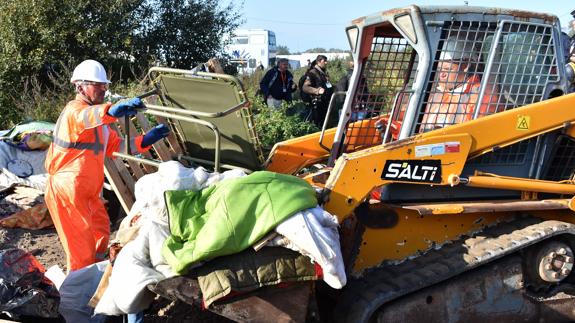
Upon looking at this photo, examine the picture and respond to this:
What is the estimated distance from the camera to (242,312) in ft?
10.6

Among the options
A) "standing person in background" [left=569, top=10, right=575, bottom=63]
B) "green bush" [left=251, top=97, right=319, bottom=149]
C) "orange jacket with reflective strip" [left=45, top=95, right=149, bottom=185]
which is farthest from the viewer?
"green bush" [left=251, top=97, right=319, bottom=149]

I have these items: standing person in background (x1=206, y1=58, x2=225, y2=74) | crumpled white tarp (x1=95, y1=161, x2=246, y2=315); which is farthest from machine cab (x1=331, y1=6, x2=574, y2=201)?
crumpled white tarp (x1=95, y1=161, x2=246, y2=315)

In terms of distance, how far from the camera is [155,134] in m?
4.84

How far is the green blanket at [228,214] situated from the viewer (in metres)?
3.18

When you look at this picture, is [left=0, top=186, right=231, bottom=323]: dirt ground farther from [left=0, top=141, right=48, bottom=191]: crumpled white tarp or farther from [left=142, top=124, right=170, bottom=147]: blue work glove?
[left=142, top=124, right=170, bottom=147]: blue work glove

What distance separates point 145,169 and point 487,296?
12.0ft

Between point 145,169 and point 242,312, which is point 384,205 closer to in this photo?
point 242,312

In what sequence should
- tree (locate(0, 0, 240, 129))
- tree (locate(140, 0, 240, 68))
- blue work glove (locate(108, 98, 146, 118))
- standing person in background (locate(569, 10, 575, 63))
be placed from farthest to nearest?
tree (locate(140, 0, 240, 68)), tree (locate(0, 0, 240, 129)), standing person in background (locate(569, 10, 575, 63)), blue work glove (locate(108, 98, 146, 118))

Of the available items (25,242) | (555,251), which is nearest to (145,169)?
(25,242)

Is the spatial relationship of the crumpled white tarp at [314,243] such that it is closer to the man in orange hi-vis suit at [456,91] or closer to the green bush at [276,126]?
the man in orange hi-vis suit at [456,91]

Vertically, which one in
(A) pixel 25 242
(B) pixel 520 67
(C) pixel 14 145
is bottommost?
(A) pixel 25 242

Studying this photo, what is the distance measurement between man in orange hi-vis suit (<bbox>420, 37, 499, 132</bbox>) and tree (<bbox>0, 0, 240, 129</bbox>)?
9553 mm

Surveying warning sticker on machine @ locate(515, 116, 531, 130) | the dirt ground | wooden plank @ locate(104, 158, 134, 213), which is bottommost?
the dirt ground

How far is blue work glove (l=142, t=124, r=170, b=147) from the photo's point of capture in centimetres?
479
